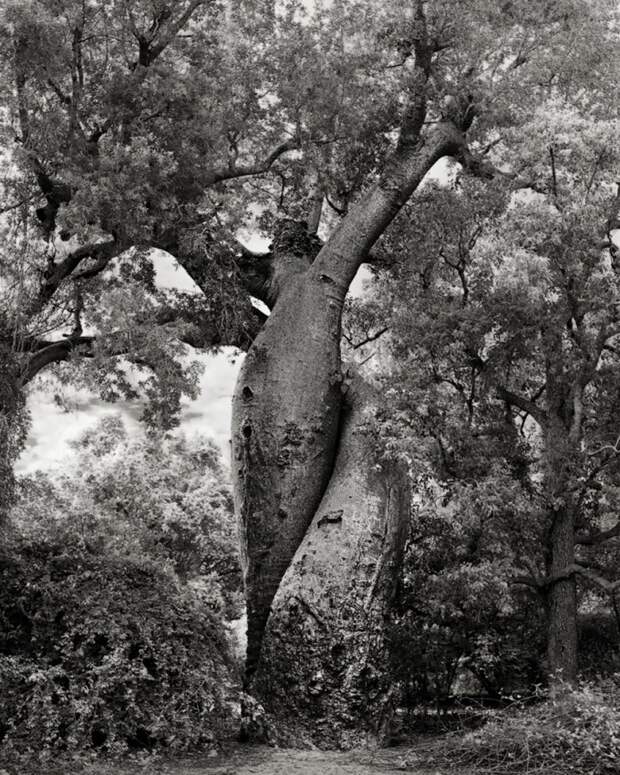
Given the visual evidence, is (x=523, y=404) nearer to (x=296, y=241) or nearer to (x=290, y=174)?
(x=296, y=241)

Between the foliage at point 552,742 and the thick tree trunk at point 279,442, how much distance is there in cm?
265

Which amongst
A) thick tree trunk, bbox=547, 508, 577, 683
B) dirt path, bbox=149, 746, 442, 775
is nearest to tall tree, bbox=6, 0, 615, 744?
dirt path, bbox=149, 746, 442, 775

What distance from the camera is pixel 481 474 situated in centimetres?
868

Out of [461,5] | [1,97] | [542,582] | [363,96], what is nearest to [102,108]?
[1,97]

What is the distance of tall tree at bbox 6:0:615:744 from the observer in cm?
745

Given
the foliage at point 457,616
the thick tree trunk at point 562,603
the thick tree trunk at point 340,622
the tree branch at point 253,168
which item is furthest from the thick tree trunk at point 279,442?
the thick tree trunk at point 562,603

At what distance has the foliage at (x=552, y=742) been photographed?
515 cm

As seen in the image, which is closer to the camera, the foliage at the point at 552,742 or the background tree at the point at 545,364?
the foliage at the point at 552,742

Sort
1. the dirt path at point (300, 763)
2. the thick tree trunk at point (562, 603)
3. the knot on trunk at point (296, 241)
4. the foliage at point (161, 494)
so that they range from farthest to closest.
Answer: the foliage at point (161, 494), the knot on trunk at point (296, 241), the thick tree trunk at point (562, 603), the dirt path at point (300, 763)

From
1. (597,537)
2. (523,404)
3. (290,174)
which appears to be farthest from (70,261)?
(597,537)

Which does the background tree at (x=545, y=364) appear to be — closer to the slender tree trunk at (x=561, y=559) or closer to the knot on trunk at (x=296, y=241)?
the slender tree trunk at (x=561, y=559)

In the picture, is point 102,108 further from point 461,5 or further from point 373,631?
point 373,631

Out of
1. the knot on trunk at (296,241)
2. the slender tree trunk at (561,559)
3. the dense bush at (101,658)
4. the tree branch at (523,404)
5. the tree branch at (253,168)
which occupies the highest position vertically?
the tree branch at (253,168)

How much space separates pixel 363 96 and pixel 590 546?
6165 millimetres
